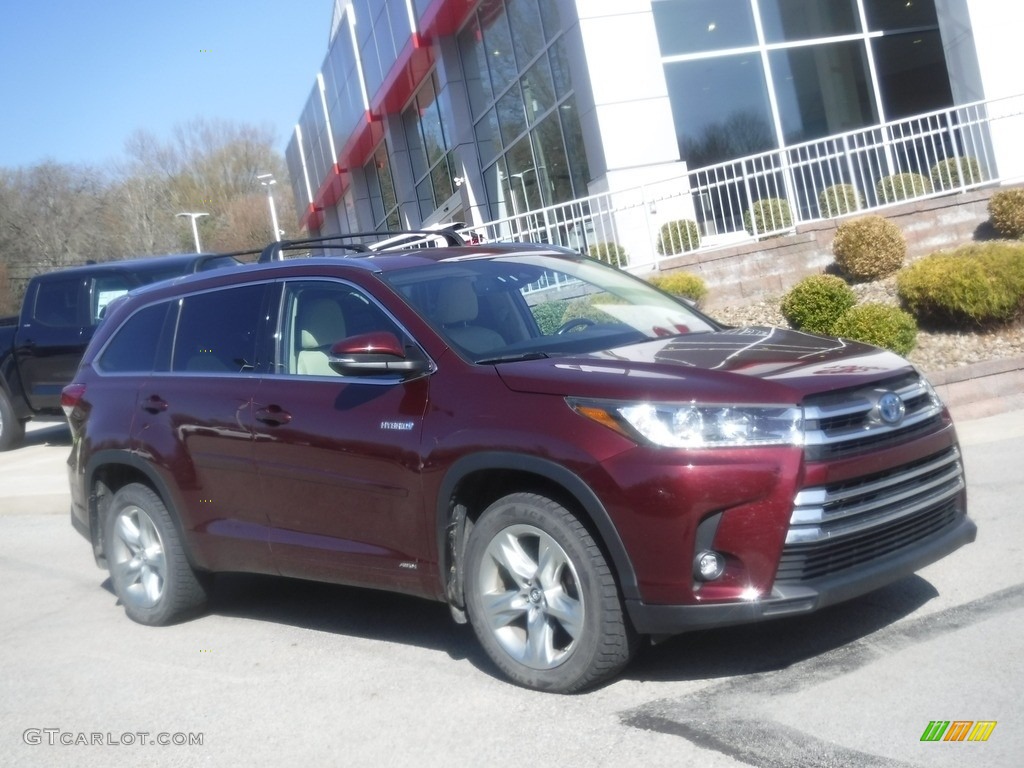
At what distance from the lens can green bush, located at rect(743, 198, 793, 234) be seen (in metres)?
14.0

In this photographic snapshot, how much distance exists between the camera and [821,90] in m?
18.7

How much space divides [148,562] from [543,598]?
2.84 m

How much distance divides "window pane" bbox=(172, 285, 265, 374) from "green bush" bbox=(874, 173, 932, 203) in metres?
9.53

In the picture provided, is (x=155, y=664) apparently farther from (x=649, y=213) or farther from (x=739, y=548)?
(x=649, y=213)

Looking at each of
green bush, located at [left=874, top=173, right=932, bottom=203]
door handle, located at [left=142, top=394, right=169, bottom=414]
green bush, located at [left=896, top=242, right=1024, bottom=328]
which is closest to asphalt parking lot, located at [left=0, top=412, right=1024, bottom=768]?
door handle, located at [left=142, top=394, right=169, bottom=414]

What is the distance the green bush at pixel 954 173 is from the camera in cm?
1386

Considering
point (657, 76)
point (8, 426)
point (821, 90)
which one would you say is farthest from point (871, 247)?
point (8, 426)

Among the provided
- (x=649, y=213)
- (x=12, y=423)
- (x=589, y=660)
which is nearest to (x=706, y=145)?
(x=649, y=213)

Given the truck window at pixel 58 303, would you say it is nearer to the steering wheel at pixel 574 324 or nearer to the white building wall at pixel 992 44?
the steering wheel at pixel 574 324

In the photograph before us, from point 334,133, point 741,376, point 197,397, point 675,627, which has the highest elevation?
point 334,133

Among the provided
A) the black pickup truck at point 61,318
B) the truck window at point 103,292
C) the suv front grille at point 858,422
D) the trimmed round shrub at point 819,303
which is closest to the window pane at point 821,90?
the trimmed round shrub at point 819,303

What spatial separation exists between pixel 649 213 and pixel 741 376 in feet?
35.2

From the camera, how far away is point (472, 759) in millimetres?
4117

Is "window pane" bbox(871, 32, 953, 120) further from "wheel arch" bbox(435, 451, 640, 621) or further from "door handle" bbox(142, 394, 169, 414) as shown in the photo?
"wheel arch" bbox(435, 451, 640, 621)
